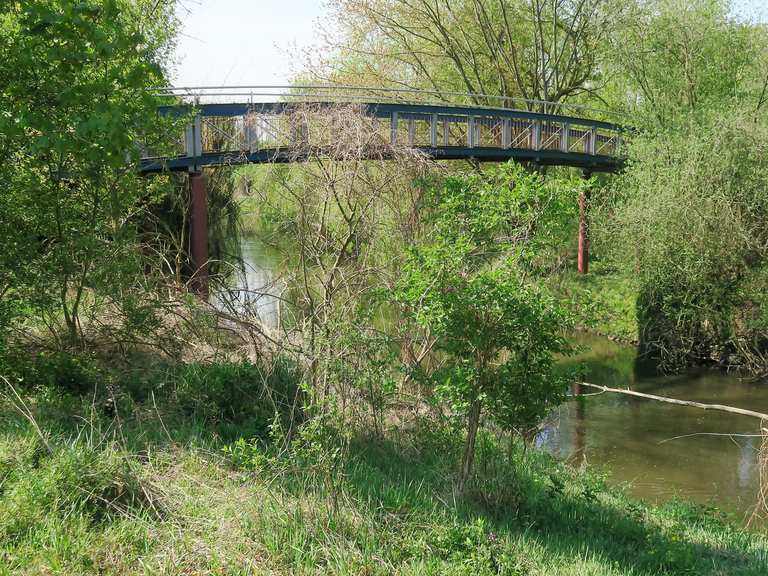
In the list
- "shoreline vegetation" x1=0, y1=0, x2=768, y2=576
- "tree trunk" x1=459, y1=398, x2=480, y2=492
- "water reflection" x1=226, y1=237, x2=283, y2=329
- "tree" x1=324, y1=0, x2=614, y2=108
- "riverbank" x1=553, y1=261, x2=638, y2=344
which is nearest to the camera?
"shoreline vegetation" x1=0, y1=0, x2=768, y2=576

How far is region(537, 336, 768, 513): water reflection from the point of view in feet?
38.3

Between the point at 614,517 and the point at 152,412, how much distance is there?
4.35m

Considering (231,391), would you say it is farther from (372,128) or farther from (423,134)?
(423,134)

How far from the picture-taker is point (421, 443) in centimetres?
791

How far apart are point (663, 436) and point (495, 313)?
9.03m

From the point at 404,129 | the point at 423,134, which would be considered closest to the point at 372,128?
the point at 404,129

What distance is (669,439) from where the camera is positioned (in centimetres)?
1267

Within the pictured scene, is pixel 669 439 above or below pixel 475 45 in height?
below

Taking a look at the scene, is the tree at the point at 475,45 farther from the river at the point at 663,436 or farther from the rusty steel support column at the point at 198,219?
the river at the point at 663,436

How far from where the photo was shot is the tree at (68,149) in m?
6.41

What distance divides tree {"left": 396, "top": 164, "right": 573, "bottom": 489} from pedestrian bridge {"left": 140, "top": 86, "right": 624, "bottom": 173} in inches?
124

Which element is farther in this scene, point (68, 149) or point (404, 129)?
point (404, 129)

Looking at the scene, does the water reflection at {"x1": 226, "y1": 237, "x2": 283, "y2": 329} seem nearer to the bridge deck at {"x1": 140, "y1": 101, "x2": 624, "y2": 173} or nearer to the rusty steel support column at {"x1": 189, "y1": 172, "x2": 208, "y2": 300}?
the rusty steel support column at {"x1": 189, "y1": 172, "x2": 208, "y2": 300}

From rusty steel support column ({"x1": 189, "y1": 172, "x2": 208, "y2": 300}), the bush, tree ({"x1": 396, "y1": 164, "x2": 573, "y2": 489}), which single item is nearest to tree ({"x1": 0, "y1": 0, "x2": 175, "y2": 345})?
the bush
